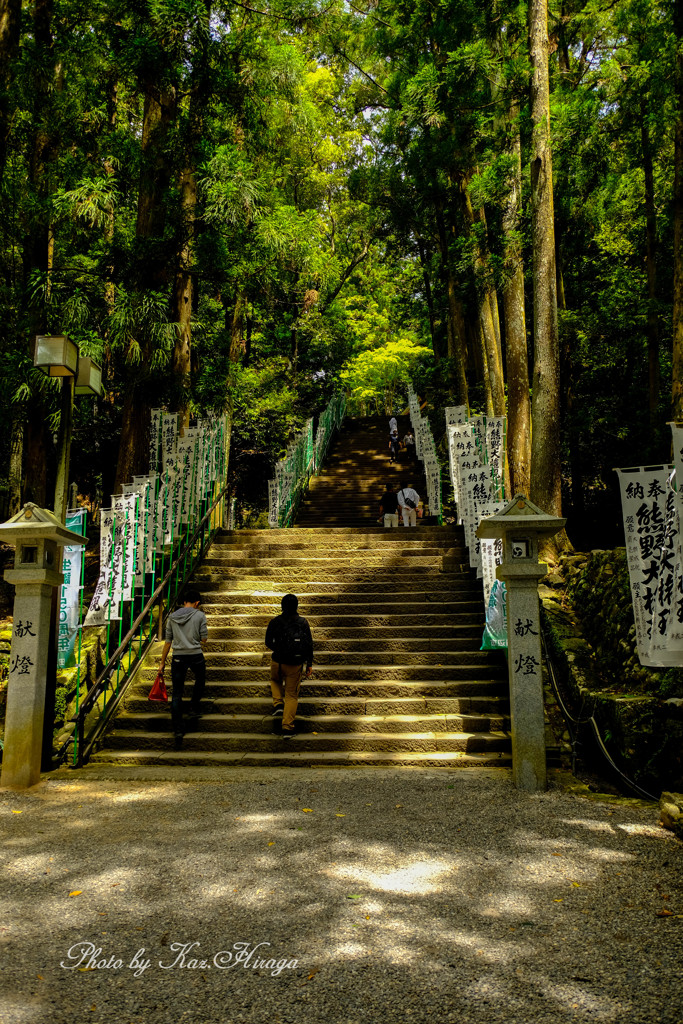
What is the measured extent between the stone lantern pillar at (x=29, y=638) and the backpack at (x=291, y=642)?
2046 mm

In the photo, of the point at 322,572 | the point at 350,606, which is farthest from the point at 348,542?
the point at 350,606

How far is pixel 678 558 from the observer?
17.9ft

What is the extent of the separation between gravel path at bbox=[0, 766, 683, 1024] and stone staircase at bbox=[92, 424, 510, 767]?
0.93m

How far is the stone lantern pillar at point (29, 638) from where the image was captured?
573 cm

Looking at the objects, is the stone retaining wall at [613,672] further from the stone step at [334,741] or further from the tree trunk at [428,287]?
the tree trunk at [428,287]

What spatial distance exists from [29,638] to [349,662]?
345cm

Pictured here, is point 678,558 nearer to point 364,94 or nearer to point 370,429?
point 370,429

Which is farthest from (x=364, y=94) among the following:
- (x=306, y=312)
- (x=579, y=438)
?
(x=579, y=438)

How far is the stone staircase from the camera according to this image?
649 centimetres

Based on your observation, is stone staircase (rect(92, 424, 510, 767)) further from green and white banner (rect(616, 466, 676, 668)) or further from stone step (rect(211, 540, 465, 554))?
green and white banner (rect(616, 466, 676, 668))

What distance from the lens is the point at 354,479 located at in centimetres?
1825

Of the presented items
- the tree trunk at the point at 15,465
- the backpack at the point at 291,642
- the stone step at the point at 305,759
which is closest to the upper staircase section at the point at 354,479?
the tree trunk at the point at 15,465
